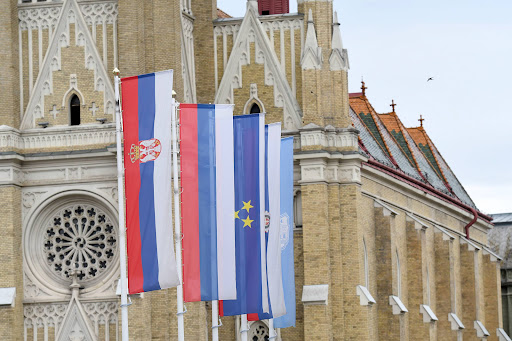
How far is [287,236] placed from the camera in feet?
169

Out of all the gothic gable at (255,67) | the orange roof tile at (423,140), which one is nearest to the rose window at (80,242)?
the gothic gable at (255,67)

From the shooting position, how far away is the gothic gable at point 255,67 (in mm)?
56250

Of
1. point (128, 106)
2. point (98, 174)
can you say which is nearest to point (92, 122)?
point (98, 174)

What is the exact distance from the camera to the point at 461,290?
234 ft

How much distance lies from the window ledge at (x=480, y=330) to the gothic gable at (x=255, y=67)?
17.7 m

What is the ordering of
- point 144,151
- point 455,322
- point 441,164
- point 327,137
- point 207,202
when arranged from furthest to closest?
point 441,164 < point 455,322 < point 327,137 < point 207,202 < point 144,151

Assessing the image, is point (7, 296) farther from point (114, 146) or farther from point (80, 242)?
point (114, 146)

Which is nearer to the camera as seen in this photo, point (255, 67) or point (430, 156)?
point (255, 67)

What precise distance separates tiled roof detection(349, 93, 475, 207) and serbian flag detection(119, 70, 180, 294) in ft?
63.5

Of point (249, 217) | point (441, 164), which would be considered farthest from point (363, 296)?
point (441, 164)

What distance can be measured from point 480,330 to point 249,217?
25.8 meters

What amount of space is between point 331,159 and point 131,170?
44.9 ft

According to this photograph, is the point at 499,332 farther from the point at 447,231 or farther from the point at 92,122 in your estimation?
the point at 92,122

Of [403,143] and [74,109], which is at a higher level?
[403,143]
